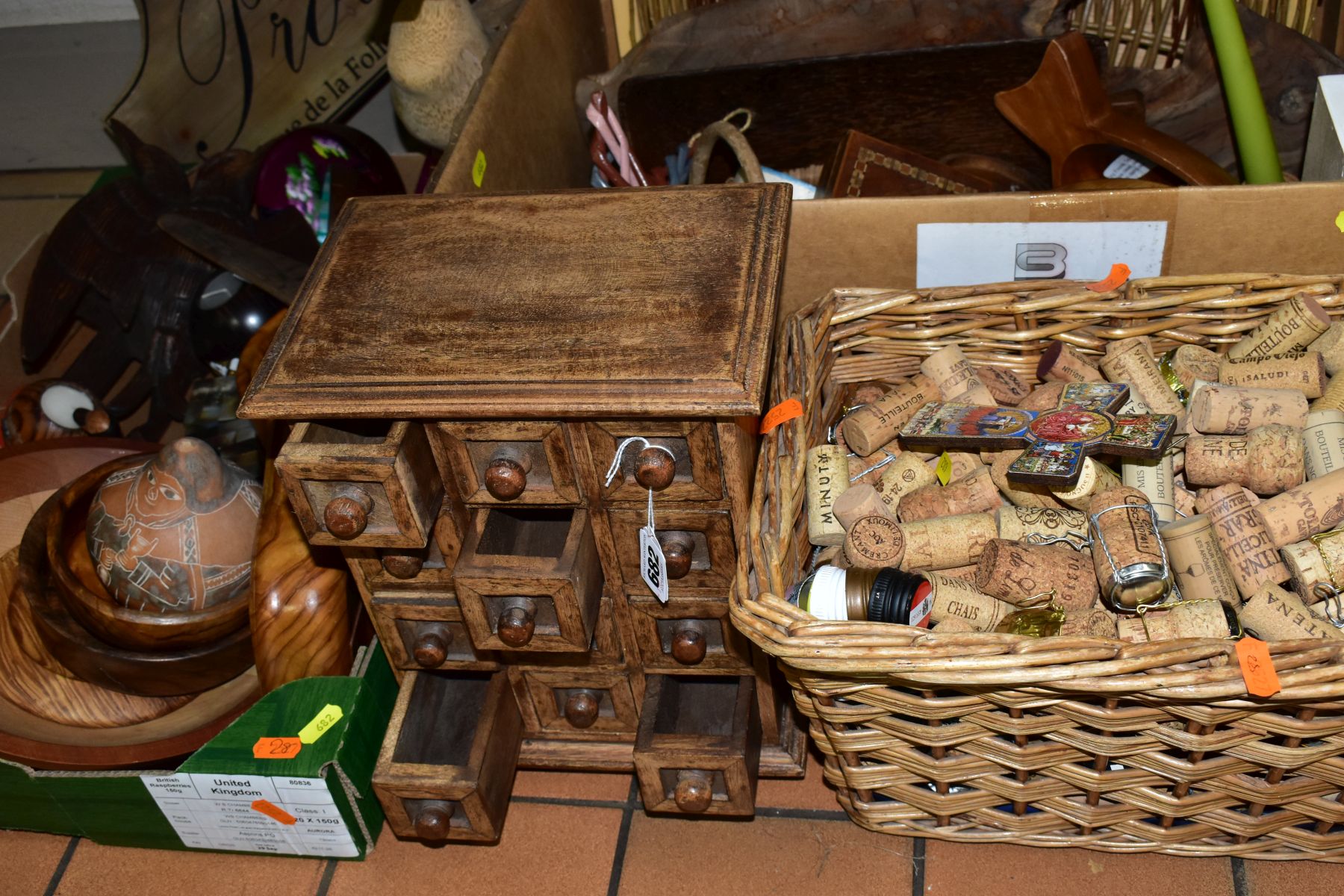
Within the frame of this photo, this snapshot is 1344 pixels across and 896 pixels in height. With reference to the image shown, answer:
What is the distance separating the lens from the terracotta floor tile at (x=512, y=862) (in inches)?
55.6

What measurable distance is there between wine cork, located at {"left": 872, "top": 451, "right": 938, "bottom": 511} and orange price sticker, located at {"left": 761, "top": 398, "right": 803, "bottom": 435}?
15 cm

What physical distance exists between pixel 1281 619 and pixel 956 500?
0.35 metres

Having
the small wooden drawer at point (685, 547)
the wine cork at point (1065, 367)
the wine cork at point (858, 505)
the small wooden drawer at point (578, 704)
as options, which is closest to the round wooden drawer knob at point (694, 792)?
the small wooden drawer at point (578, 704)

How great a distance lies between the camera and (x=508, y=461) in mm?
1119

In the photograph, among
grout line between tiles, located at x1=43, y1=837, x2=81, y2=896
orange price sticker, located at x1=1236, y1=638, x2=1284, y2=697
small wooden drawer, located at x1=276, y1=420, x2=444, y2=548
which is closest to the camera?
orange price sticker, located at x1=1236, y1=638, x2=1284, y2=697

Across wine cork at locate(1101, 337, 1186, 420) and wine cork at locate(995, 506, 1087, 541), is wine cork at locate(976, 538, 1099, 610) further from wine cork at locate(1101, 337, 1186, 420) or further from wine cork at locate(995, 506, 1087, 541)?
wine cork at locate(1101, 337, 1186, 420)

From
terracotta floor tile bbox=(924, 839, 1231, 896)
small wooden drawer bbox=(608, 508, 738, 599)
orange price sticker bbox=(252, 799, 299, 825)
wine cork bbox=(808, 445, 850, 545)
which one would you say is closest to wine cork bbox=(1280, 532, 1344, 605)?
terracotta floor tile bbox=(924, 839, 1231, 896)

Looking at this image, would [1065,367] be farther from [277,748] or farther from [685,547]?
[277,748]

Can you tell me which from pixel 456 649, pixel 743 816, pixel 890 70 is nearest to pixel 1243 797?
pixel 743 816

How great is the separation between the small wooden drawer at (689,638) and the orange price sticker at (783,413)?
0.21 metres

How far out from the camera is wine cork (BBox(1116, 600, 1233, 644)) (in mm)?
1127

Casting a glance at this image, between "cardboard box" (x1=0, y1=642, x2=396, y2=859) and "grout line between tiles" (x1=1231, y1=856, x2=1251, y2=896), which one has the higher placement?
"cardboard box" (x1=0, y1=642, x2=396, y2=859)

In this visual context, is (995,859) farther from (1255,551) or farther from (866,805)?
(1255,551)

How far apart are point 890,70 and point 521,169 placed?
58 centimetres
